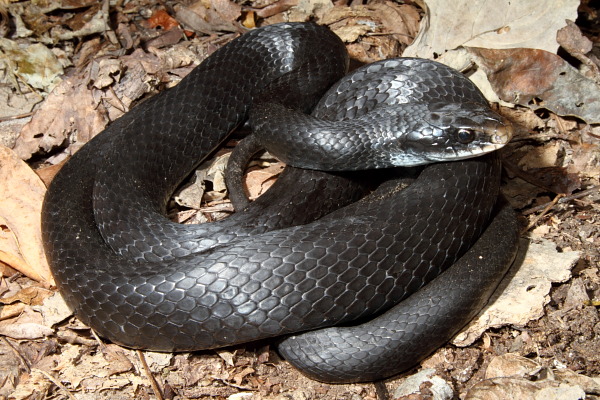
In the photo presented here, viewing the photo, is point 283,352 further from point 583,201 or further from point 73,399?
point 583,201

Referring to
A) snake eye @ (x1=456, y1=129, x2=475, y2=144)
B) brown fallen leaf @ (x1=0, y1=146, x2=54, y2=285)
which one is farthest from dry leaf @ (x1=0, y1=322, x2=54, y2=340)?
snake eye @ (x1=456, y1=129, x2=475, y2=144)

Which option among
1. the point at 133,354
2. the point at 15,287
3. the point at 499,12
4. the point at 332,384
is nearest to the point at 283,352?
the point at 332,384

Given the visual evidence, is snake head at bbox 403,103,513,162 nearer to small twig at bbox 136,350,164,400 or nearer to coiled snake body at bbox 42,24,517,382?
coiled snake body at bbox 42,24,517,382

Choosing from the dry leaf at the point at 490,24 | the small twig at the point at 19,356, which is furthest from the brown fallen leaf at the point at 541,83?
the small twig at the point at 19,356

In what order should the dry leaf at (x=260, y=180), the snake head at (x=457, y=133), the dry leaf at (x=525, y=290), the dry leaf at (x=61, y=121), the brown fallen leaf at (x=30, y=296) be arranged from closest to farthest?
the dry leaf at (x=525, y=290)
the snake head at (x=457, y=133)
the brown fallen leaf at (x=30, y=296)
the dry leaf at (x=260, y=180)
the dry leaf at (x=61, y=121)

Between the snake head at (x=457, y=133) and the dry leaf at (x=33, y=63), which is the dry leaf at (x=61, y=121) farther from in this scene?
the snake head at (x=457, y=133)

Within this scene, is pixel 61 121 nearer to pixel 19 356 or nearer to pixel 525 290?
pixel 19 356

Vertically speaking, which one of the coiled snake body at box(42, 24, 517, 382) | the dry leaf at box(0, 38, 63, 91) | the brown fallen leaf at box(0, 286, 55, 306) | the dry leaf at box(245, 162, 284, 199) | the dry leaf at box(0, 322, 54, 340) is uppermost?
the dry leaf at box(0, 38, 63, 91)
